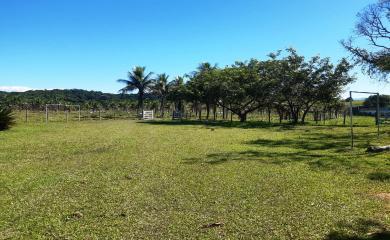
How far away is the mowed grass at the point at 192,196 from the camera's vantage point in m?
5.76

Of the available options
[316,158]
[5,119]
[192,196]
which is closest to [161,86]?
[5,119]

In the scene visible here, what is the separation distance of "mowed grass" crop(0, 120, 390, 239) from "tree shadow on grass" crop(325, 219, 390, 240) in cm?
1

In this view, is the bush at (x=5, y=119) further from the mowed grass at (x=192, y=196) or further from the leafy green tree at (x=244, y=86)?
the leafy green tree at (x=244, y=86)

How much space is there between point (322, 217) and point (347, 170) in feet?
16.4

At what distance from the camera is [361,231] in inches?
225

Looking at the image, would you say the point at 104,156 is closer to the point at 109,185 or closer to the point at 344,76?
the point at 109,185

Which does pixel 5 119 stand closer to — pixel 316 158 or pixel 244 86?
pixel 316 158

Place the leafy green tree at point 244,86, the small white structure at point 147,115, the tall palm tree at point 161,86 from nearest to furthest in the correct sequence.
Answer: the leafy green tree at point 244,86
the small white structure at point 147,115
the tall palm tree at point 161,86

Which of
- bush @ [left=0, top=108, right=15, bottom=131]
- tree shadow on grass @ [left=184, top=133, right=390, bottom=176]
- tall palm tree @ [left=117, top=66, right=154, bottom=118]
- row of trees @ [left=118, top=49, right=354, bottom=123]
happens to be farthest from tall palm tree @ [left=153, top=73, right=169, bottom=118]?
tree shadow on grass @ [left=184, top=133, right=390, bottom=176]

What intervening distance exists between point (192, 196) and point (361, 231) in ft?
9.89

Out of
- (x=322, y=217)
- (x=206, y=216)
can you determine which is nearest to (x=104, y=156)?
(x=206, y=216)

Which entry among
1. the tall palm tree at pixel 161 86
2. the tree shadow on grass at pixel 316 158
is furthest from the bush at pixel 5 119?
the tall palm tree at pixel 161 86

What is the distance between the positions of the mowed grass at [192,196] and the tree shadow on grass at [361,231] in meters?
0.01

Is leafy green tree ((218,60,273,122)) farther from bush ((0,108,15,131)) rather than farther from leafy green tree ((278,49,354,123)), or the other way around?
bush ((0,108,15,131))
